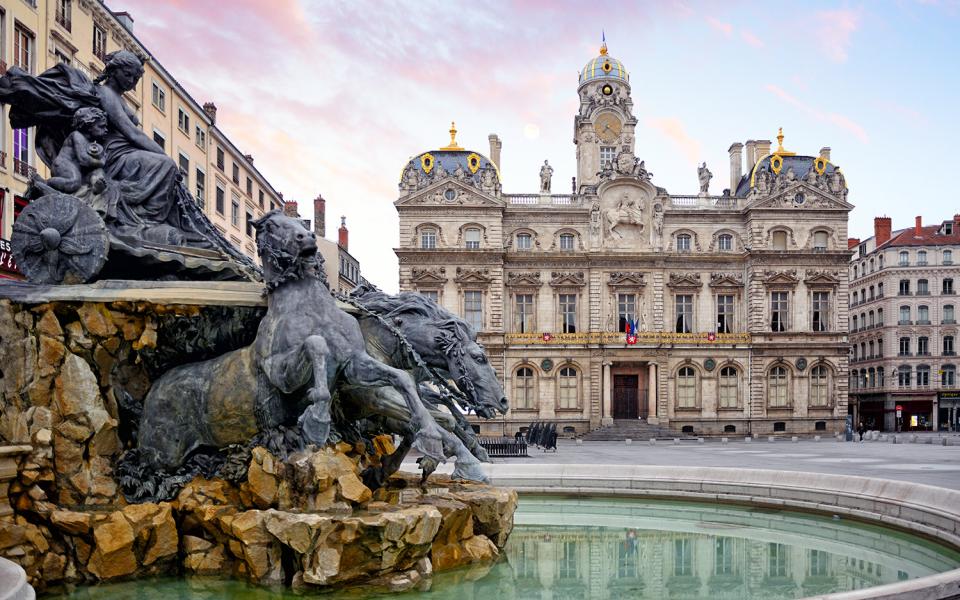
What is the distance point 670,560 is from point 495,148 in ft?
152

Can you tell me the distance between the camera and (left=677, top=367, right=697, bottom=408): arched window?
49.7m

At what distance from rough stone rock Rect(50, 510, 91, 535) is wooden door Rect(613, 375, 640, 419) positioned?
44.5m

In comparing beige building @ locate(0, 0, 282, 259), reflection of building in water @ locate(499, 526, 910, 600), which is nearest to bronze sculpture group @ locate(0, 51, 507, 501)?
reflection of building in water @ locate(499, 526, 910, 600)

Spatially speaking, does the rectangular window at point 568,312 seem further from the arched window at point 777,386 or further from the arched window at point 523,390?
the arched window at point 777,386

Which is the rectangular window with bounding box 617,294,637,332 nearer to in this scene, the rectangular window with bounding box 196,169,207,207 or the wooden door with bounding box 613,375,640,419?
A: the wooden door with bounding box 613,375,640,419

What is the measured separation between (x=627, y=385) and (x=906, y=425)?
104 feet

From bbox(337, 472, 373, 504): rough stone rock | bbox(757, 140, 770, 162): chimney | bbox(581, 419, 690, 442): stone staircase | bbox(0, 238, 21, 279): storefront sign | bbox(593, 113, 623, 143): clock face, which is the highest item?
bbox(593, 113, 623, 143): clock face

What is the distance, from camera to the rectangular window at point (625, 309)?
50219mm

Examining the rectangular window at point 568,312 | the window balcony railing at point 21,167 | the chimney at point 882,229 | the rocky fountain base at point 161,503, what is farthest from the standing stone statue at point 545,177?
the rocky fountain base at point 161,503

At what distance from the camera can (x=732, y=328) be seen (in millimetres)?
51094

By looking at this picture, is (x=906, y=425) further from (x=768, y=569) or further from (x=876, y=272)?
(x=768, y=569)

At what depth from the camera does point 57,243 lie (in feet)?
28.4

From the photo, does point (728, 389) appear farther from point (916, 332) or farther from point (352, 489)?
point (352, 489)

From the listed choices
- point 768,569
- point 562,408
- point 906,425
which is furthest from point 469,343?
point 906,425
